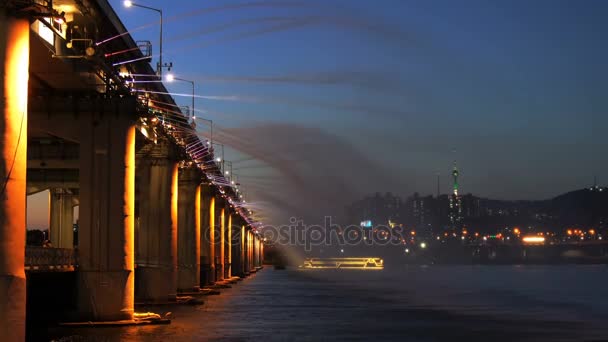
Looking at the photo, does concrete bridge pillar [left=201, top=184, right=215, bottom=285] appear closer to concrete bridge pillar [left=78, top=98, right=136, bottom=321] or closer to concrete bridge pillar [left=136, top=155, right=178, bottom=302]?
concrete bridge pillar [left=136, top=155, right=178, bottom=302]

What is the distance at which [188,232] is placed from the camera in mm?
85750

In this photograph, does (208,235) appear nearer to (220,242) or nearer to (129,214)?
(220,242)

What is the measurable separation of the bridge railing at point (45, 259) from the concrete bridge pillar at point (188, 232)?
36.6 metres

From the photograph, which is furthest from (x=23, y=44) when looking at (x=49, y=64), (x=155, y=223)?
(x=155, y=223)

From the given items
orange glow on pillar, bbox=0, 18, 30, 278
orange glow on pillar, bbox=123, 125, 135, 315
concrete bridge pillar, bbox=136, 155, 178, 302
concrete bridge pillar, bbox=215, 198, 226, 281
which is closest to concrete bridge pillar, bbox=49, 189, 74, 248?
concrete bridge pillar, bbox=215, 198, 226, 281

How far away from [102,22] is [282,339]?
54.0 feet

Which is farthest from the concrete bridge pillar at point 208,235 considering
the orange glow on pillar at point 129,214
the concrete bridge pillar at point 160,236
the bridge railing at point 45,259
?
the bridge railing at point 45,259

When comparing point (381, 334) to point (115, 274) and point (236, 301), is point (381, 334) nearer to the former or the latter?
point (115, 274)

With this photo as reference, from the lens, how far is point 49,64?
1565 inches

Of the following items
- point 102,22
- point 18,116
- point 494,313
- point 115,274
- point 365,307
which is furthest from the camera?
point 365,307

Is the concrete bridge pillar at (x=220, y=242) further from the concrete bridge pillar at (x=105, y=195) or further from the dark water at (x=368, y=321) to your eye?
the concrete bridge pillar at (x=105, y=195)

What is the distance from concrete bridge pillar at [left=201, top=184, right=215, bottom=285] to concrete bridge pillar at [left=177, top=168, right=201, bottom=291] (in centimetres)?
1262

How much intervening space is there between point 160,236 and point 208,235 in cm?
3651

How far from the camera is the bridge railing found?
44.1 m
